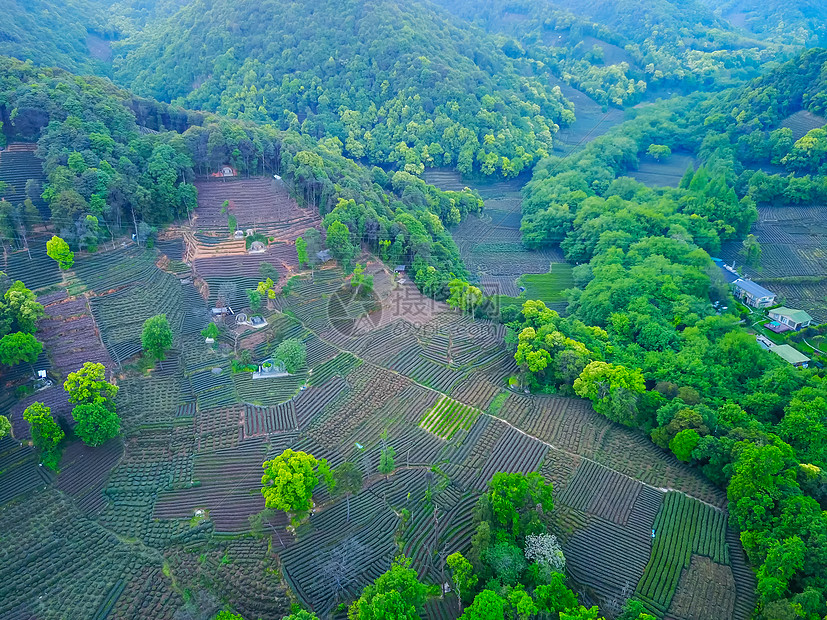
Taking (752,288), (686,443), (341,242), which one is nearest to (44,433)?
(341,242)

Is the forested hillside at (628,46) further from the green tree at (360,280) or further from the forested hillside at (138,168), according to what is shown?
the green tree at (360,280)

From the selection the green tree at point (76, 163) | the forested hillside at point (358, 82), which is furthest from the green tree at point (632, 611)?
the forested hillside at point (358, 82)

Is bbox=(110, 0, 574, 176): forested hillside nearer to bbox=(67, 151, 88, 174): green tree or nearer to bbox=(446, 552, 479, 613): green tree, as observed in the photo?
bbox=(67, 151, 88, 174): green tree

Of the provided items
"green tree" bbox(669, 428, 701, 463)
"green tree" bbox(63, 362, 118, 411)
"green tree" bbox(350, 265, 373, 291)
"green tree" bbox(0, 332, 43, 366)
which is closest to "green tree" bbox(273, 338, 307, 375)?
"green tree" bbox(350, 265, 373, 291)

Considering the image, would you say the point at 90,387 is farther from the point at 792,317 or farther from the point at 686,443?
the point at 792,317

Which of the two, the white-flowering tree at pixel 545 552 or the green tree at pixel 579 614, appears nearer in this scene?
the green tree at pixel 579 614

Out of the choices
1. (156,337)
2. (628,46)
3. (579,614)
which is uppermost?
(628,46)
